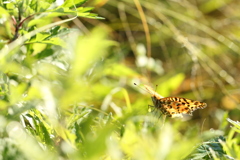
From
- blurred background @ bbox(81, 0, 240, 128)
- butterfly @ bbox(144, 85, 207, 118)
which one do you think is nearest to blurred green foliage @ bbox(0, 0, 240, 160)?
butterfly @ bbox(144, 85, 207, 118)

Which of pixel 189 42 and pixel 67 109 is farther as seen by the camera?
pixel 189 42

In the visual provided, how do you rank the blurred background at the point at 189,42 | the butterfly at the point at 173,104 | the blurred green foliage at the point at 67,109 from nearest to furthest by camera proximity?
the blurred green foliage at the point at 67,109, the butterfly at the point at 173,104, the blurred background at the point at 189,42

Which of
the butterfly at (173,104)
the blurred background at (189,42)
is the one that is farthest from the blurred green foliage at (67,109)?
the blurred background at (189,42)

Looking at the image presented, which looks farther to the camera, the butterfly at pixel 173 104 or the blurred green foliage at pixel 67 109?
the butterfly at pixel 173 104

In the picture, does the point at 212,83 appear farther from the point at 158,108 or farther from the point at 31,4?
the point at 31,4

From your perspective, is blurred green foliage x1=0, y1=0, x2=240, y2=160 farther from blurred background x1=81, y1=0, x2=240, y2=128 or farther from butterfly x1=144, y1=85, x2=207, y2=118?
blurred background x1=81, y1=0, x2=240, y2=128

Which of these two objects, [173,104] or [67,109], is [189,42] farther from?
[67,109]

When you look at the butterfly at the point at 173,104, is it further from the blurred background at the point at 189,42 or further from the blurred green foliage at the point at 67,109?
the blurred background at the point at 189,42

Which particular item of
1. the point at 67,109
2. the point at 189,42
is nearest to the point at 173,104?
the point at 67,109

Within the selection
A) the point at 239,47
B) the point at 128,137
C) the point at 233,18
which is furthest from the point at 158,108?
the point at 233,18
